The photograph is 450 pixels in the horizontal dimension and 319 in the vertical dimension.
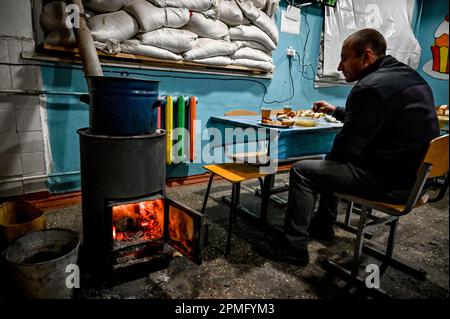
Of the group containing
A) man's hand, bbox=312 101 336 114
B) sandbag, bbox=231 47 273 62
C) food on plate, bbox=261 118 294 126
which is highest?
sandbag, bbox=231 47 273 62

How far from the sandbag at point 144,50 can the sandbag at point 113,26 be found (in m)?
0.05

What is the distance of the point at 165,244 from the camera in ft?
5.90

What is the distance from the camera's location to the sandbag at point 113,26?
2.33 m

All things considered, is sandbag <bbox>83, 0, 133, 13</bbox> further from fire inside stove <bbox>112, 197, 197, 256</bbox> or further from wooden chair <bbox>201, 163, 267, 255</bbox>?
fire inside stove <bbox>112, 197, 197, 256</bbox>

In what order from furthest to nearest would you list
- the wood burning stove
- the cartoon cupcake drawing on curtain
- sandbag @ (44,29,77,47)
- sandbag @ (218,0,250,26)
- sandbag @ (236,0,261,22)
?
the cartoon cupcake drawing on curtain, sandbag @ (236,0,261,22), sandbag @ (218,0,250,26), sandbag @ (44,29,77,47), the wood burning stove

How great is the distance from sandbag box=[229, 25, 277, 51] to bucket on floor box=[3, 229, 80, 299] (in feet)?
8.13

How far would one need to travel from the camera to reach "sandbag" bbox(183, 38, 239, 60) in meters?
2.88

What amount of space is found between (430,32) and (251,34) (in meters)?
4.24

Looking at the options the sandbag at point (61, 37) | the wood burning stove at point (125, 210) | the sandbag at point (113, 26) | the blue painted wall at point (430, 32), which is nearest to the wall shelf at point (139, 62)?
the sandbag at point (61, 37)

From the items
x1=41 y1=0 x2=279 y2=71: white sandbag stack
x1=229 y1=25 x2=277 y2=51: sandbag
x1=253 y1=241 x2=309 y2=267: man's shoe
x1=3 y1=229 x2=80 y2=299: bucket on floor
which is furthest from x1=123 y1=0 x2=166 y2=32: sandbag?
x1=253 y1=241 x2=309 y2=267: man's shoe

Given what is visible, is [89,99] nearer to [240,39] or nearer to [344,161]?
[344,161]

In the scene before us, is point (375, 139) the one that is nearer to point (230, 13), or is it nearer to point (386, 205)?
point (386, 205)

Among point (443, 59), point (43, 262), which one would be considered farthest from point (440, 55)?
point (43, 262)
